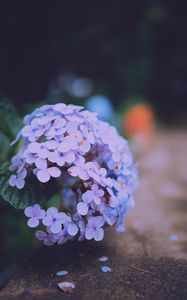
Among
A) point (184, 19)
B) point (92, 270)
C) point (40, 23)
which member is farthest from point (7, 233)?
point (184, 19)

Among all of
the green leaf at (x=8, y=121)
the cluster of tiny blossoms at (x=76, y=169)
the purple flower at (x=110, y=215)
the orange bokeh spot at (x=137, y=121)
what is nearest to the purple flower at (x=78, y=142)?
the cluster of tiny blossoms at (x=76, y=169)

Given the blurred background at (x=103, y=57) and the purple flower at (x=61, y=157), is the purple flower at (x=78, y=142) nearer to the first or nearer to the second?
the purple flower at (x=61, y=157)

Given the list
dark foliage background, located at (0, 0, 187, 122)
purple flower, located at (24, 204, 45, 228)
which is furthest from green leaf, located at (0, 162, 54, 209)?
dark foliage background, located at (0, 0, 187, 122)

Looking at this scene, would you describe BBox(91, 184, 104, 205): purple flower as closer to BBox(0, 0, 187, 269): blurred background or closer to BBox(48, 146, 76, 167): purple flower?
BBox(48, 146, 76, 167): purple flower

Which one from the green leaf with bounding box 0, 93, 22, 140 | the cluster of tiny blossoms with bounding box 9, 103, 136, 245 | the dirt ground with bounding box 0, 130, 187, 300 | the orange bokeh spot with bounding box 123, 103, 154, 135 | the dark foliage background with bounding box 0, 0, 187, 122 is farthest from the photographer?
the orange bokeh spot with bounding box 123, 103, 154, 135

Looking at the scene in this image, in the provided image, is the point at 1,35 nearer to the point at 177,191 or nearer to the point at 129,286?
the point at 177,191

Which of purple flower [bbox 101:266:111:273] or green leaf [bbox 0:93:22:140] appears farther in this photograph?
green leaf [bbox 0:93:22:140]

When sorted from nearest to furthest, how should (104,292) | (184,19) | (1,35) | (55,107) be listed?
1. (104,292)
2. (55,107)
3. (1,35)
4. (184,19)
